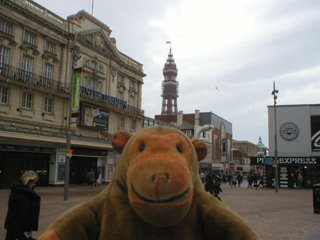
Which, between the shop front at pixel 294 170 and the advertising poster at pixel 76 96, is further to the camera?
the shop front at pixel 294 170

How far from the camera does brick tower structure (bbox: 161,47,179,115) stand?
330 ft

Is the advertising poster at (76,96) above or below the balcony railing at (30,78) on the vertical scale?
below

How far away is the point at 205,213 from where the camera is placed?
2.12 meters

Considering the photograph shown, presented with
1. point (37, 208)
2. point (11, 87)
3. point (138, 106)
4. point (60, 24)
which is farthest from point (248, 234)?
point (138, 106)

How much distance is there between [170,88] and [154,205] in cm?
10753

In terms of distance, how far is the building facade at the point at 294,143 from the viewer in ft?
94.8

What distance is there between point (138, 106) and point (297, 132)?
18.0 meters

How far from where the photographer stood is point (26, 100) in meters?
21.7

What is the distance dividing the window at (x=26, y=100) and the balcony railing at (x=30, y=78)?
3.28 ft

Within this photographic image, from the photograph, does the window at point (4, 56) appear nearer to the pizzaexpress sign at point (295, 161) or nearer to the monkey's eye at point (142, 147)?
the monkey's eye at point (142, 147)

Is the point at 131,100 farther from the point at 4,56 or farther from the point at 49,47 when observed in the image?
the point at 4,56

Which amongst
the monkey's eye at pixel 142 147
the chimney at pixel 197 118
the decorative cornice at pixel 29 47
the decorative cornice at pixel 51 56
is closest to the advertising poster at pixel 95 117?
the decorative cornice at pixel 51 56

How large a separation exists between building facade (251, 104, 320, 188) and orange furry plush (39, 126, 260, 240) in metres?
28.6

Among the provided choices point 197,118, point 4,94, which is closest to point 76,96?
point 4,94
